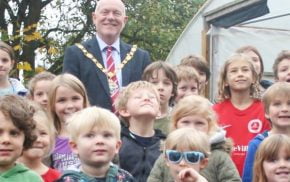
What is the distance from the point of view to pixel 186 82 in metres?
6.09

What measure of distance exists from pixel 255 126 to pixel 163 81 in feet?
2.89

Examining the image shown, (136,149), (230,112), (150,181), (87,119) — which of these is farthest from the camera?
(230,112)

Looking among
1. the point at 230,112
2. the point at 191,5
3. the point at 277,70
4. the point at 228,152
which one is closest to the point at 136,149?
the point at 228,152

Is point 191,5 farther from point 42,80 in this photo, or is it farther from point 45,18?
point 42,80

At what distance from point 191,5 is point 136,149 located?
16.5 meters

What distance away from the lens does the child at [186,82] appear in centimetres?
607

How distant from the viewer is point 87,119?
4.24 m

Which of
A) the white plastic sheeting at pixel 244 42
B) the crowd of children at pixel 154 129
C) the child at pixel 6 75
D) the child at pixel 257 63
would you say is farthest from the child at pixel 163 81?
the white plastic sheeting at pixel 244 42

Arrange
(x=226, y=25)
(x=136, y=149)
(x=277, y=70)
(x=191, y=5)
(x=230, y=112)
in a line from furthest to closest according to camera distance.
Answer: (x=191, y=5) < (x=226, y=25) < (x=277, y=70) < (x=230, y=112) < (x=136, y=149)

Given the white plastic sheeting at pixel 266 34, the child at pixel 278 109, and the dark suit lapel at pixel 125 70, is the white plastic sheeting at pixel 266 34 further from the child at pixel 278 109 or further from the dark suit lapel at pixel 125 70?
the child at pixel 278 109

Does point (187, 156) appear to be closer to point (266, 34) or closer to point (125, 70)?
point (125, 70)

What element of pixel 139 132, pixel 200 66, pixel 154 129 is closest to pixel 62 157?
pixel 139 132

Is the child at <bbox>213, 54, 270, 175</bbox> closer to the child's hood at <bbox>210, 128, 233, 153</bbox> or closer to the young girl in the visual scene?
the child's hood at <bbox>210, 128, 233, 153</bbox>

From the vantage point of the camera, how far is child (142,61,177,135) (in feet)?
19.2
